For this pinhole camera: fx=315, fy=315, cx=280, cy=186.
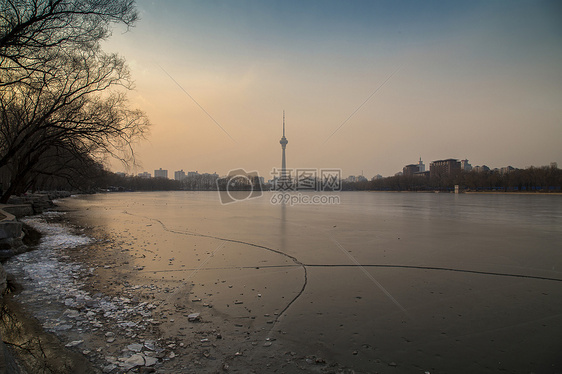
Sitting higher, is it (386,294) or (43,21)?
(43,21)

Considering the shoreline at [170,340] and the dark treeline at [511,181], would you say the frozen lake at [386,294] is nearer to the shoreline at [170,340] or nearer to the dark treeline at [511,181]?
the shoreline at [170,340]

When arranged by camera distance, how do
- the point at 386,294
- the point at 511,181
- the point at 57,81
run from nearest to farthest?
the point at 386,294 < the point at 57,81 < the point at 511,181

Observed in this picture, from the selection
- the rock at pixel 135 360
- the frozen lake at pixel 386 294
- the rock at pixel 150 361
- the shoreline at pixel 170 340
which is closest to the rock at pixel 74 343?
Answer: the shoreline at pixel 170 340

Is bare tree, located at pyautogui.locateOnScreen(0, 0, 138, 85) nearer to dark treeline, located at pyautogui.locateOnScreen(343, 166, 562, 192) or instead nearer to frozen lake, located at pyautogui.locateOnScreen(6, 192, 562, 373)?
frozen lake, located at pyautogui.locateOnScreen(6, 192, 562, 373)

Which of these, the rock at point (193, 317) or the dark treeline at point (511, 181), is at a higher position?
the dark treeline at point (511, 181)

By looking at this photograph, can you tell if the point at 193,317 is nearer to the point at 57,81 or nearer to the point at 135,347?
A: the point at 135,347

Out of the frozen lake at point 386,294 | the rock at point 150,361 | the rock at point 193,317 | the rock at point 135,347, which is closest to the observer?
the rock at point 150,361

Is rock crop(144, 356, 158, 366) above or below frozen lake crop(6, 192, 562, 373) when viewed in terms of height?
above

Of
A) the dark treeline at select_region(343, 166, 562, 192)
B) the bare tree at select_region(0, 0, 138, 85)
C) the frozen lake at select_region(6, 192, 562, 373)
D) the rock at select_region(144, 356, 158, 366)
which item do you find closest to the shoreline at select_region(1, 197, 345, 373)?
the rock at select_region(144, 356, 158, 366)

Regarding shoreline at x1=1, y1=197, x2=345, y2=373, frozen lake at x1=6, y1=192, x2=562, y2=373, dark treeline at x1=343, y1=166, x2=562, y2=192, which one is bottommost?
frozen lake at x1=6, y1=192, x2=562, y2=373

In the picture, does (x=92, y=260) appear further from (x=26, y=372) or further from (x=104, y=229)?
(x=104, y=229)

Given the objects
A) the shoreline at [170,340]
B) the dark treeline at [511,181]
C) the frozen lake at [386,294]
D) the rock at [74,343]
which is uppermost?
the dark treeline at [511,181]

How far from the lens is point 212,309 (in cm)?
529

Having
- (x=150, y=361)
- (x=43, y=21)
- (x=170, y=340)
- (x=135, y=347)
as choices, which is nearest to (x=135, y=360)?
(x=150, y=361)
